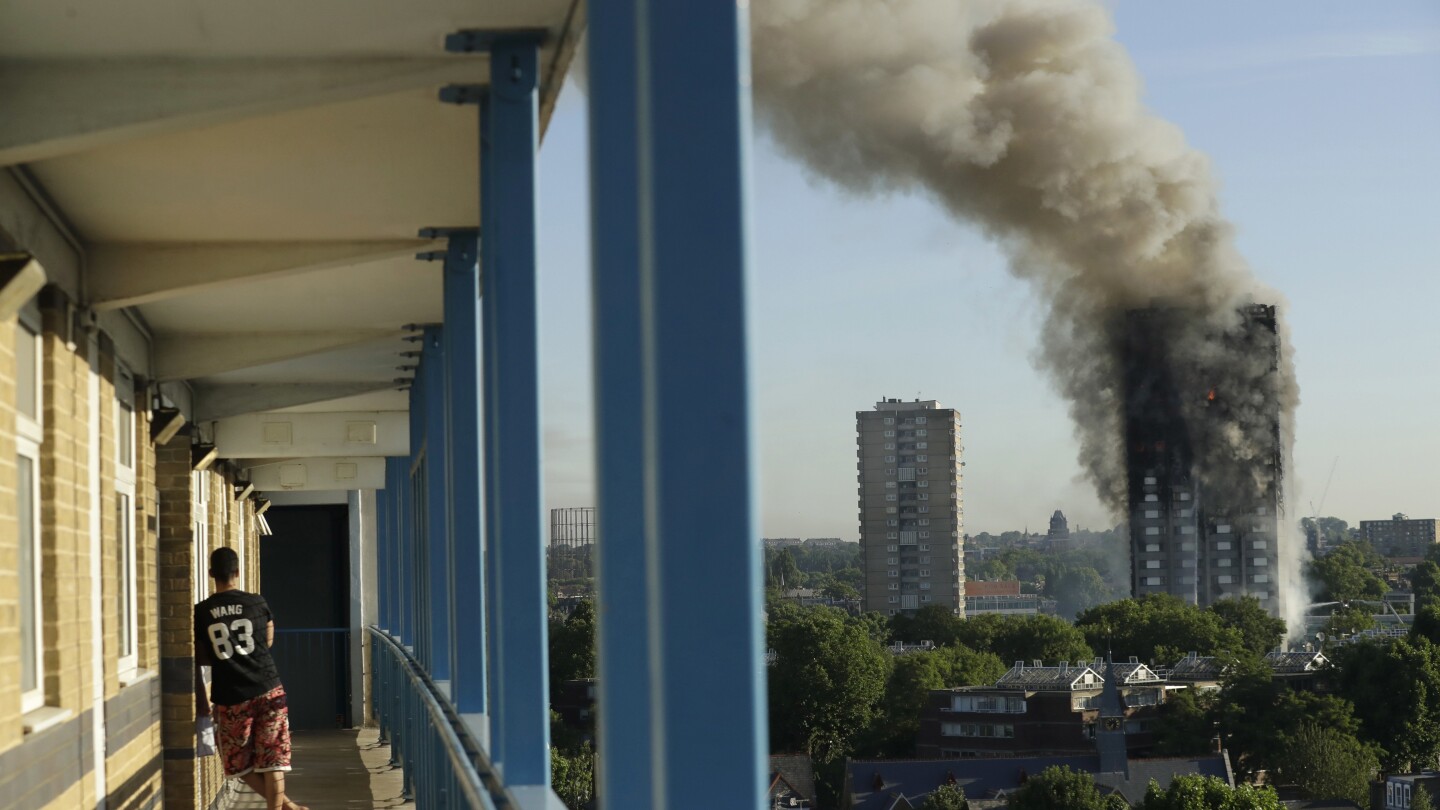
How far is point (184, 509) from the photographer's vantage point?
7.52m

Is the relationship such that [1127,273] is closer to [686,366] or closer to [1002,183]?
[1002,183]

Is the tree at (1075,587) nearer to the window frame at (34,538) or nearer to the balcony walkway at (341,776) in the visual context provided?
the balcony walkway at (341,776)

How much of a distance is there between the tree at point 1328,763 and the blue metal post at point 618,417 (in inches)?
2428

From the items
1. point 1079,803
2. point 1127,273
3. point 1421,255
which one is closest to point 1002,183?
point 1127,273

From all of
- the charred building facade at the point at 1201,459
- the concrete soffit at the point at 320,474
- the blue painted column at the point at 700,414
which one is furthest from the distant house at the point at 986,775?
the blue painted column at the point at 700,414

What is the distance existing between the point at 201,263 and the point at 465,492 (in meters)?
1.34

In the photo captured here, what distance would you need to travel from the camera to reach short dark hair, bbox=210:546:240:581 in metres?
4.91

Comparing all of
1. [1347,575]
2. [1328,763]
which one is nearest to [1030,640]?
[1328,763]

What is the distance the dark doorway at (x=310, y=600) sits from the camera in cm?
1598

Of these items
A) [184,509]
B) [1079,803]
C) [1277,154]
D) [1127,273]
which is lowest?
[1079,803]

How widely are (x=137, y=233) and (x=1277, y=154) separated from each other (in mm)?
108126

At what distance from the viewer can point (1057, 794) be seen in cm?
5600

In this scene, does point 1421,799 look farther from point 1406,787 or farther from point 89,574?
point 89,574

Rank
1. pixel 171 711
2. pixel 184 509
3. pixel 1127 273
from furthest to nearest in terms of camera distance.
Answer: pixel 1127 273
pixel 184 509
pixel 171 711
